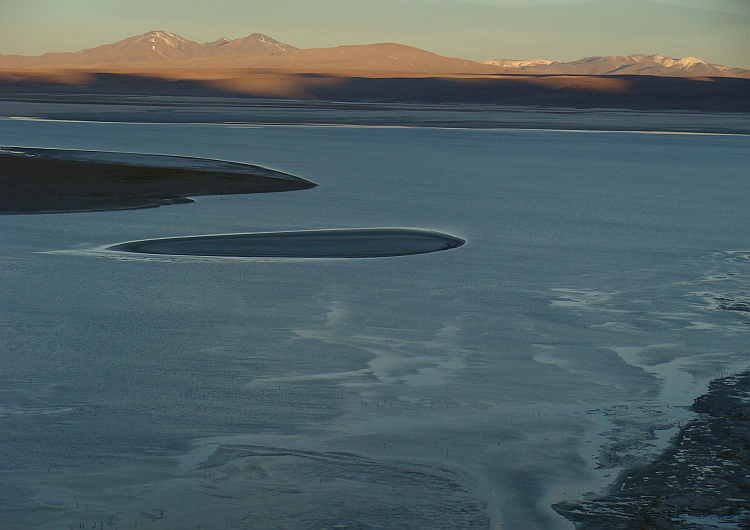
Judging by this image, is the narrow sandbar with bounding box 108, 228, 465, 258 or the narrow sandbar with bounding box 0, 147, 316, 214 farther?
the narrow sandbar with bounding box 0, 147, 316, 214

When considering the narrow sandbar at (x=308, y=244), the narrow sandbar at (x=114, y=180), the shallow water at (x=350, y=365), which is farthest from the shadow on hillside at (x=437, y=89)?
the shallow water at (x=350, y=365)

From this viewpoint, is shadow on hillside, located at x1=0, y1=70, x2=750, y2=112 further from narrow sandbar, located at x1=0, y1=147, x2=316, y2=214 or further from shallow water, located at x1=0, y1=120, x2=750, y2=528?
shallow water, located at x1=0, y1=120, x2=750, y2=528

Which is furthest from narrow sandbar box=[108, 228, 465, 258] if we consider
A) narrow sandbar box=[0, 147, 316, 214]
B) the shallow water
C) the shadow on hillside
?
the shadow on hillside

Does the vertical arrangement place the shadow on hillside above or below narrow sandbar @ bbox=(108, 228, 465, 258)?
above

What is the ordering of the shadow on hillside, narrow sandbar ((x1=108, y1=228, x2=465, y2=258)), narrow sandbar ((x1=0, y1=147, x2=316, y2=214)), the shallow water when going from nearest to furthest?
the shallow water → narrow sandbar ((x1=108, y1=228, x2=465, y2=258)) → narrow sandbar ((x1=0, y1=147, x2=316, y2=214)) → the shadow on hillside

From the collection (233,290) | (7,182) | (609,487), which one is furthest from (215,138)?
(609,487)

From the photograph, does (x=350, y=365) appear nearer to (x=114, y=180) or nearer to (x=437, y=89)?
→ (x=114, y=180)
